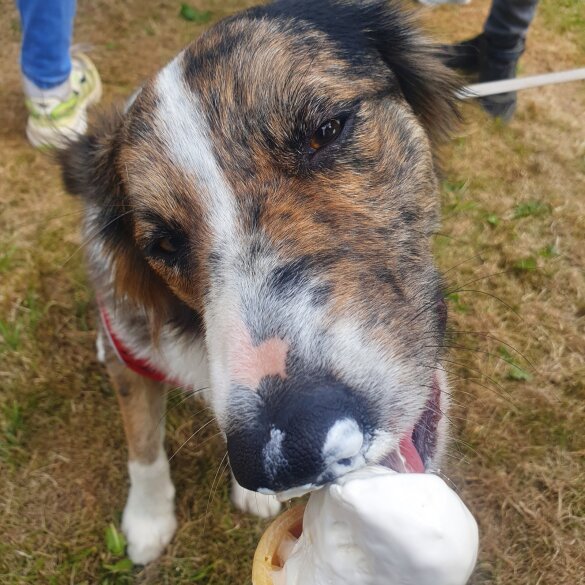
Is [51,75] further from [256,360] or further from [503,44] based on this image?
[256,360]

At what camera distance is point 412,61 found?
8.73ft

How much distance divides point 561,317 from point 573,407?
59 centimetres

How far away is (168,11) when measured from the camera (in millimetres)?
5992

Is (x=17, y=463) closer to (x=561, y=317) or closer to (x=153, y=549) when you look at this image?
(x=153, y=549)

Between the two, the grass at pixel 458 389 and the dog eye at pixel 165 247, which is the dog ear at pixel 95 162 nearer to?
the dog eye at pixel 165 247

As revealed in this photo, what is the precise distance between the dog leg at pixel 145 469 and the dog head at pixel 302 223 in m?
0.63

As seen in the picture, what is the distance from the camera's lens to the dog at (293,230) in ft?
5.71

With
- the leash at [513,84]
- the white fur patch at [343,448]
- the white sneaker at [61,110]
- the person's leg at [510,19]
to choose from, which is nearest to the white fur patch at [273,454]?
the white fur patch at [343,448]

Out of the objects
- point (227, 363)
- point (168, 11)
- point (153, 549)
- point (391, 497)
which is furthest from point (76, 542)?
point (168, 11)

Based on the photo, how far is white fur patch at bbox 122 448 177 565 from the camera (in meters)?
3.13

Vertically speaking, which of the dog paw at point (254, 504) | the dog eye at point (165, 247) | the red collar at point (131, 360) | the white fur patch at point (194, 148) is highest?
the white fur patch at point (194, 148)

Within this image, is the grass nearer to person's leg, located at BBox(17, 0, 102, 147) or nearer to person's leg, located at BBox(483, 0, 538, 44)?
person's leg, located at BBox(17, 0, 102, 147)

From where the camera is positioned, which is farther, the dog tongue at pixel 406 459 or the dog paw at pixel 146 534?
the dog paw at pixel 146 534

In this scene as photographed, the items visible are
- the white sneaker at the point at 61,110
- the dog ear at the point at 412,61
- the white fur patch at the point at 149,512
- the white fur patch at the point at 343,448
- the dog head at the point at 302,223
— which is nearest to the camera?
the white fur patch at the point at 343,448
